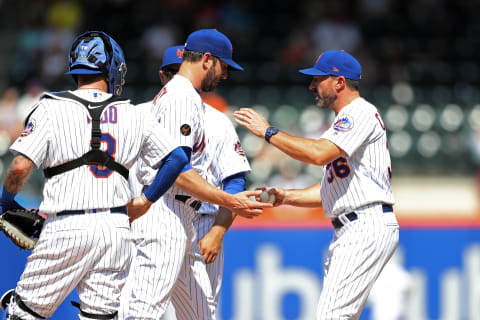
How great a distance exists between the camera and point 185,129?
4359 mm

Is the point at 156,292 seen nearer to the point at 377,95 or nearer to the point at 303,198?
the point at 303,198

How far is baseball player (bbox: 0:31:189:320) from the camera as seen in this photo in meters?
3.54

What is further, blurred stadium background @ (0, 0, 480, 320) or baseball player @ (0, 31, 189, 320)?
blurred stadium background @ (0, 0, 480, 320)

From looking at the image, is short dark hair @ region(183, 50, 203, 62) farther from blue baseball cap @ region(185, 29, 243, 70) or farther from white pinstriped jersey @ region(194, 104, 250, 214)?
white pinstriped jersey @ region(194, 104, 250, 214)

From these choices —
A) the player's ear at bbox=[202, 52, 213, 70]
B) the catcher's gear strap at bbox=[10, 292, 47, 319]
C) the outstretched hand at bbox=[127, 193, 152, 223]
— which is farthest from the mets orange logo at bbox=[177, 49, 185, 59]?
the catcher's gear strap at bbox=[10, 292, 47, 319]

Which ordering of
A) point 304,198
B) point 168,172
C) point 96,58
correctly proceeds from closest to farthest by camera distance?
point 96,58
point 168,172
point 304,198

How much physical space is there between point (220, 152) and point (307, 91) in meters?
7.02

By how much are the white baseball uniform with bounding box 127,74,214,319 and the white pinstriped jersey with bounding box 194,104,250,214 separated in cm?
14

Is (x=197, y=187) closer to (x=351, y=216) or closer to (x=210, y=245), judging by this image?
(x=210, y=245)

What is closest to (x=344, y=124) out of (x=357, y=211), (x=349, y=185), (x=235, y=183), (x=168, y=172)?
(x=349, y=185)

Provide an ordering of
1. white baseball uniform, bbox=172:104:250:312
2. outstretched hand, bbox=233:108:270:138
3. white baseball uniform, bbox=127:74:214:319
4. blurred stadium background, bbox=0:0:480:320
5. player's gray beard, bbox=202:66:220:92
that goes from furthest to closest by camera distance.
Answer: blurred stadium background, bbox=0:0:480:320 → white baseball uniform, bbox=172:104:250:312 → player's gray beard, bbox=202:66:220:92 → outstretched hand, bbox=233:108:270:138 → white baseball uniform, bbox=127:74:214:319

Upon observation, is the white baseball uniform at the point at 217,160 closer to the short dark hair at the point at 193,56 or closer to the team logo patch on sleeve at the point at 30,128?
the short dark hair at the point at 193,56

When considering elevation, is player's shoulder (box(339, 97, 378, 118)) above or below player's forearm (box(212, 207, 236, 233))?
above

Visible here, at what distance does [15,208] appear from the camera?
3.64m
